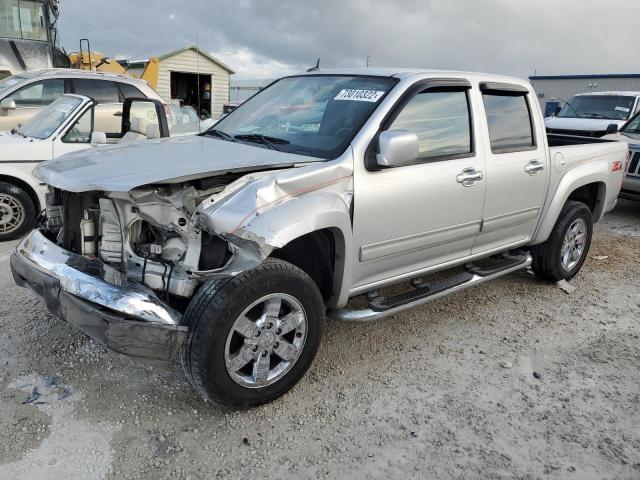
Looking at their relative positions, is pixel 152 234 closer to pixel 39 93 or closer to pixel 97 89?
pixel 97 89

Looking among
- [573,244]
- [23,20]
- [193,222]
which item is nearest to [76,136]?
[193,222]

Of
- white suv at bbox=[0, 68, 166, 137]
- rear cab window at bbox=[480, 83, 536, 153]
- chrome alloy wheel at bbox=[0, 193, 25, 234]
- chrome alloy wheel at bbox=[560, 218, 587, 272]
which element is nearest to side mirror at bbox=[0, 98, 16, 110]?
white suv at bbox=[0, 68, 166, 137]

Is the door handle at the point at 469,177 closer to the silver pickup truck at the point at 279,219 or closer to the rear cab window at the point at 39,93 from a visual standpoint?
the silver pickup truck at the point at 279,219

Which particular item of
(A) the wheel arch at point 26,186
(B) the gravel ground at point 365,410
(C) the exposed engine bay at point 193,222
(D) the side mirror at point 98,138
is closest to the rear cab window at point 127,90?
(D) the side mirror at point 98,138

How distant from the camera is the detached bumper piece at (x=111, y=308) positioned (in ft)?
8.57

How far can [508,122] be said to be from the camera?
437 cm

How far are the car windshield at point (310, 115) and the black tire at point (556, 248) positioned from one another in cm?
239

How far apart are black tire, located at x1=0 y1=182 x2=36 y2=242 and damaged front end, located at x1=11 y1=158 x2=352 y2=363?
2.98m

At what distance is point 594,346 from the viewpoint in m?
4.05

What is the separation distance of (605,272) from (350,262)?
3.79m

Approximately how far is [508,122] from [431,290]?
1.57m

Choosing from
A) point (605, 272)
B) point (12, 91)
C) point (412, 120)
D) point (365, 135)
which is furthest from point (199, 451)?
point (12, 91)

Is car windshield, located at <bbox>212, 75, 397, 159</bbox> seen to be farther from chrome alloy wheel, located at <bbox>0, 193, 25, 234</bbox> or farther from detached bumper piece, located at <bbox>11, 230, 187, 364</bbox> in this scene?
chrome alloy wheel, located at <bbox>0, 193, 25, 234</bbox>

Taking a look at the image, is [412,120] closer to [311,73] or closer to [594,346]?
[311,73]
